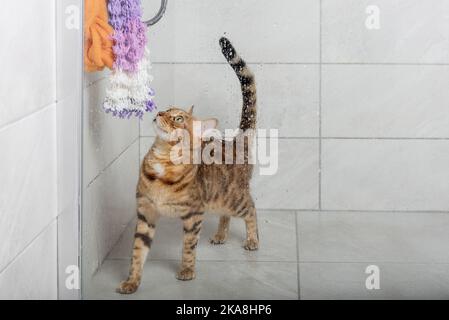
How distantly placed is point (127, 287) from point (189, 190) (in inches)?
11.6

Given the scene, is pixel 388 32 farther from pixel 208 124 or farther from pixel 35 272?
pixel 35 272

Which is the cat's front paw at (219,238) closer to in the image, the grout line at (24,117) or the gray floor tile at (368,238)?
the gray floor tile at (368,238)

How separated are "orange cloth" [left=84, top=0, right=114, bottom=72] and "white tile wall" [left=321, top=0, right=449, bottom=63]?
1.79 ft

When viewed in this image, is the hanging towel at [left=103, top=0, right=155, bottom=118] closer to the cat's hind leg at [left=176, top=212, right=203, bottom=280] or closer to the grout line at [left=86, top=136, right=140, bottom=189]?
the grout line at [left=86, top=136, right=140, bottom=189]

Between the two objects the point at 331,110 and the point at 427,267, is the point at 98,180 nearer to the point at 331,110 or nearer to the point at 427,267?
the point at 331,110

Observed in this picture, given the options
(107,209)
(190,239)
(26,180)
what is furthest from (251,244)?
(26,180)

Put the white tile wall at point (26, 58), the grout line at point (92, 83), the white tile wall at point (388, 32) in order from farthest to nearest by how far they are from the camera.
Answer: the grout line at point (92, 83) < the white tile wall at point (388, 32) < the white tile wall at point (26, 58)

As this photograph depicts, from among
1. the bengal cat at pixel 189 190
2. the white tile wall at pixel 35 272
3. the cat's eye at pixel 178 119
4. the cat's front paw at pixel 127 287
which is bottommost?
the cat's front paw at pixel 127 287

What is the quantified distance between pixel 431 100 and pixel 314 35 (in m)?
0.34

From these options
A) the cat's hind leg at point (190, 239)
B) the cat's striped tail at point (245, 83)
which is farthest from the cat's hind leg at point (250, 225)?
the cat's striped tail at point (245, 83)

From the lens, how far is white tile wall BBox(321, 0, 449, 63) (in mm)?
1920

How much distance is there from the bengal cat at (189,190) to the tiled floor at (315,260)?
22mm

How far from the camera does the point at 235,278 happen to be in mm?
2000

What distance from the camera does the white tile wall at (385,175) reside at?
197 cm
